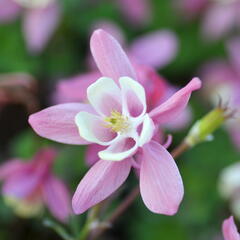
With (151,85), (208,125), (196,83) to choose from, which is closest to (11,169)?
(151,85)

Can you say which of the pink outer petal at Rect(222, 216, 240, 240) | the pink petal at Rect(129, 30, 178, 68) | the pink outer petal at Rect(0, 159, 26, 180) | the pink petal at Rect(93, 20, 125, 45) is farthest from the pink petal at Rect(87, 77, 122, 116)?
the pink petal at Rect(93, 20, 125, 45)

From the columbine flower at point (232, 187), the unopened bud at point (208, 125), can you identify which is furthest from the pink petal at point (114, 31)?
the unopened bud at point (208, 125)

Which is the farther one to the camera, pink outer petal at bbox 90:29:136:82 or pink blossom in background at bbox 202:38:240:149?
pink blossom in background at bbox 202:38:240:149

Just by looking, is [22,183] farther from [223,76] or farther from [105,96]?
[223,76]

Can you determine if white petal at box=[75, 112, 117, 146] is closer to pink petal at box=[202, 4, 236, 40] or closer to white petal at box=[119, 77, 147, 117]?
white petal at box=[119, 77, 147, 117]

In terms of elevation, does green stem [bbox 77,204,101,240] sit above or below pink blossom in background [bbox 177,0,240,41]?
above

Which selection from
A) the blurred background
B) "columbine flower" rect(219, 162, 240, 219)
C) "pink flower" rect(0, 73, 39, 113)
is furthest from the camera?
the blurred background

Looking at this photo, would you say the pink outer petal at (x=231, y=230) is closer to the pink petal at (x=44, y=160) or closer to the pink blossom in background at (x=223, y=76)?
the pink petal at (x=44, y=160)

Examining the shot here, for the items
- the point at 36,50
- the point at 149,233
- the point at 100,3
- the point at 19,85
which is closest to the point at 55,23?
the point at 36,50
